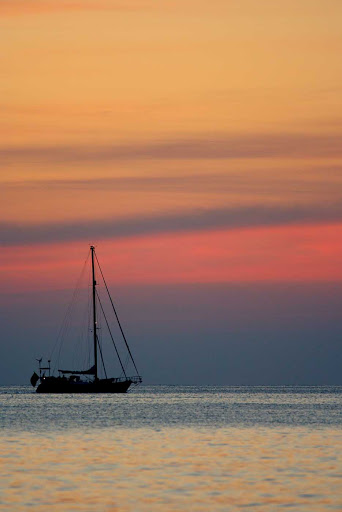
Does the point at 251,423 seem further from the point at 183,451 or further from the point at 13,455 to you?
the point at 13,455

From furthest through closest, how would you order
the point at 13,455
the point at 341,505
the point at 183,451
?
the point at 183,451 → the point at 13,455 → the point at 341,505

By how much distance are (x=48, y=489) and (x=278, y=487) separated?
9.52 metres

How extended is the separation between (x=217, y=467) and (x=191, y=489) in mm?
8862

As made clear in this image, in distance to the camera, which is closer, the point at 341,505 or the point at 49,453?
the point at 341,505

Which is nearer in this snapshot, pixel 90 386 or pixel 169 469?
pixel 169 469

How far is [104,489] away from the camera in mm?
46812

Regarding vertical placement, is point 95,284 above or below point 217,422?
above

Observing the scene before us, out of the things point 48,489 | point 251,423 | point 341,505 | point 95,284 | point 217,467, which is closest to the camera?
point 341,505

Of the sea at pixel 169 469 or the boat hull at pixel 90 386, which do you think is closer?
the sea at pixel 169 469

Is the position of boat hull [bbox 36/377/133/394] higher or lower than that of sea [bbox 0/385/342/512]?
higher

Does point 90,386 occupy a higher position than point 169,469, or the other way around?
point 90,386

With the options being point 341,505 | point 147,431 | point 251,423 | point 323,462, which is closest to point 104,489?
point 341,505

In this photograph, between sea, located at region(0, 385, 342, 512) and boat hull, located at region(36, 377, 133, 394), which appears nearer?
sea, located at region(0, 385, 342, 512)

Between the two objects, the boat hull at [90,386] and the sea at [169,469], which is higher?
the boat hull at [90,386]
